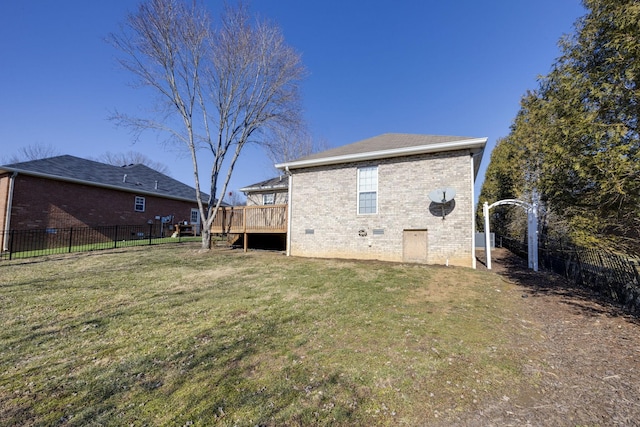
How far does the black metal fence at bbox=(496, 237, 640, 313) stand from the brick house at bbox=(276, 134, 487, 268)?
2449mm

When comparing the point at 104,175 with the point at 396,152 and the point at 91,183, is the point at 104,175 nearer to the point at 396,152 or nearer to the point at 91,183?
the point at 91,183

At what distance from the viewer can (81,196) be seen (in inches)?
642

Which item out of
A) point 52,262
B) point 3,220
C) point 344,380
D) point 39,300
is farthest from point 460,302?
point 3,220

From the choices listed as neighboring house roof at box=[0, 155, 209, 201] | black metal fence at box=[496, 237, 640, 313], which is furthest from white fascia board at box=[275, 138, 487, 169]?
neighboring house roof at box=[0, 155, 209, 201]

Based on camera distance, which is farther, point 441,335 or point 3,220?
point 3,220

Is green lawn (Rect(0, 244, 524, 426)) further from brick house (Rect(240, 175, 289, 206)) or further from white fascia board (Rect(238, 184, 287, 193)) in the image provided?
brick house (Rect(240, 175, 289, 206))

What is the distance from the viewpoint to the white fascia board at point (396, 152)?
9.11 metres

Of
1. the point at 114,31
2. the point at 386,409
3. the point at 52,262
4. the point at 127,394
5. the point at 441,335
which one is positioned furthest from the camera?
the point at 114,31

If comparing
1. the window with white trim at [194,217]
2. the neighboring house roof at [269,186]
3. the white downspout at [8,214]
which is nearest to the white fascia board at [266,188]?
the neighboring house roof at [269,186]

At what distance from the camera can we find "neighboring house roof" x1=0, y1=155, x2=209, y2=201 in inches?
586

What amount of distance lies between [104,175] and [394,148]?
18.3m

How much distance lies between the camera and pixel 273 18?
12.7 meters

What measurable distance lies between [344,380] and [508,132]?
20042 millimetres

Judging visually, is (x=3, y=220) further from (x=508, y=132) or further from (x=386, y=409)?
(x=508, y=132)
